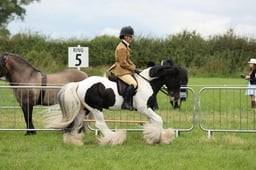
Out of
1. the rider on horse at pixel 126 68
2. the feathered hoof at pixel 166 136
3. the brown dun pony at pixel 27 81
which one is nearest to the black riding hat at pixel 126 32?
the rider on horse at pixel 126 68

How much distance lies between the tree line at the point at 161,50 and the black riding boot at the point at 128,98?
26.6 m

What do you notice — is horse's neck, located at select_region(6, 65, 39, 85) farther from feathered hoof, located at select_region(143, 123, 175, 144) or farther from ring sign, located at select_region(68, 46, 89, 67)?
feathered hoof, located at select_region(143, 123, 175, 144)

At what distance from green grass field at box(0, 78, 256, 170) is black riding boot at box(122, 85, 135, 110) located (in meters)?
0.70

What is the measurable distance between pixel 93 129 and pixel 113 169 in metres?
3.90

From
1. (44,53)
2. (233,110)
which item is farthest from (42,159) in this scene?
(44,53)

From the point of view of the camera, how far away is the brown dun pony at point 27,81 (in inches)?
434

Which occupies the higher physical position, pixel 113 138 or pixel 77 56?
pixel 77 56

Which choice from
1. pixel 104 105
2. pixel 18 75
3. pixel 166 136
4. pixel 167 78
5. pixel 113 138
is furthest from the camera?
pixel 18 75

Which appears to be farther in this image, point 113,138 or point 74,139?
point 74,139

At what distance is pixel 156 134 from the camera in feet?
30.5

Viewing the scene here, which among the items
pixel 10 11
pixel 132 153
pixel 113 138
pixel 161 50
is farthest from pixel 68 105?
pixel 10 11

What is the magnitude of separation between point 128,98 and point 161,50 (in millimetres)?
28659

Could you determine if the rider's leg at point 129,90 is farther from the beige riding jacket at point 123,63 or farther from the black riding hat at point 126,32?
the black riding hat at point 126,32

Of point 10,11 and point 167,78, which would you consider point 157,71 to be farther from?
point 10,11
